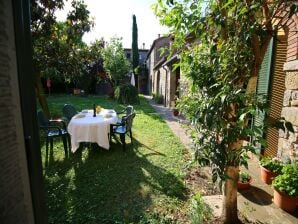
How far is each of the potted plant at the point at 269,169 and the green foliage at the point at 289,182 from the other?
0.56 meters

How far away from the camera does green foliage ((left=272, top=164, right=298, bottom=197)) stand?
10.0 feet

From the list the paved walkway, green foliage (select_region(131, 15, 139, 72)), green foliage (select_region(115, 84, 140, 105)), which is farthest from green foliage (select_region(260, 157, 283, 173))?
green foliage (select_region(131, 15, 139, 72))

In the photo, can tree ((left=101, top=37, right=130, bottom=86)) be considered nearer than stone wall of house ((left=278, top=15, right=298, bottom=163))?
No

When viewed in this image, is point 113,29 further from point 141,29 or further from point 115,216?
point 115,216

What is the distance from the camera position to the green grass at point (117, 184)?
124 inches

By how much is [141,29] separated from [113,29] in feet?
32.5

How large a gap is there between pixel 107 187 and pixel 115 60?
1591cm

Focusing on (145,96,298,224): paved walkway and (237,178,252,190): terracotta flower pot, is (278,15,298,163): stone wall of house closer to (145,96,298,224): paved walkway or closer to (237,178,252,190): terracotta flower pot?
(145,96,298,224): paved walkway

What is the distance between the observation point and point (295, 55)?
361cm

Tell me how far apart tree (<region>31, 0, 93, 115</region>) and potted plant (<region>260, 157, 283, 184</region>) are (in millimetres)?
6289

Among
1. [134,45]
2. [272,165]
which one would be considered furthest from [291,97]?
[134,45]

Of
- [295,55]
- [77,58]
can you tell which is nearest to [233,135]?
[295,55]

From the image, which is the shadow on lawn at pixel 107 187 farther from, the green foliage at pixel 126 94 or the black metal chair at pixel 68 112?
the green foliage at pixel 126 94

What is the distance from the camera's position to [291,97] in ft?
12.2
